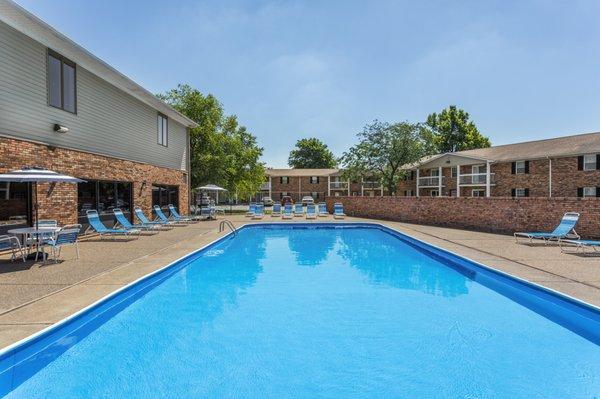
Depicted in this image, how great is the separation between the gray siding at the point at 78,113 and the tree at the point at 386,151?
22.3 meters

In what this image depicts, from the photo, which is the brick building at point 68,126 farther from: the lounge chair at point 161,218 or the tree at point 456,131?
the tree at point 456,131

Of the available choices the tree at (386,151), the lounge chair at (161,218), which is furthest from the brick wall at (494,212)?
the tree at (386,151)

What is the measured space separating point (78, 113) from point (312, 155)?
2441 inches

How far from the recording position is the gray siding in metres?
9.57

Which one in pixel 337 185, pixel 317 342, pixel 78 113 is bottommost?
pixel 317 342

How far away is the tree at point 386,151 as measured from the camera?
3488 centimetres

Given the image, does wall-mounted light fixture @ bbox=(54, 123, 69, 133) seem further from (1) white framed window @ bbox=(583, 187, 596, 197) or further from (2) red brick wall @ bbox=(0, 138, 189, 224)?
(1) white framed window @ bbox=(583, 187, 596, 197)

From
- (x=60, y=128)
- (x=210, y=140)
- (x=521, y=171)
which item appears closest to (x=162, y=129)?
(x=60, y=128)

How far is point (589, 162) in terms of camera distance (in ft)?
80.3

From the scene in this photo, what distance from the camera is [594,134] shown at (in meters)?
27.2

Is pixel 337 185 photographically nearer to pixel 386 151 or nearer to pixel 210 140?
pixel 386 151

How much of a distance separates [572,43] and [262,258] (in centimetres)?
1565

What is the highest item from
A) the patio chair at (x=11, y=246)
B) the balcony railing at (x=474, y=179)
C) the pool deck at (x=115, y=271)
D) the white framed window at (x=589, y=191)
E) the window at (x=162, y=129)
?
the window at (x=162, y=129)

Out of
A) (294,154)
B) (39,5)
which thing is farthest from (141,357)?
(294,154)
